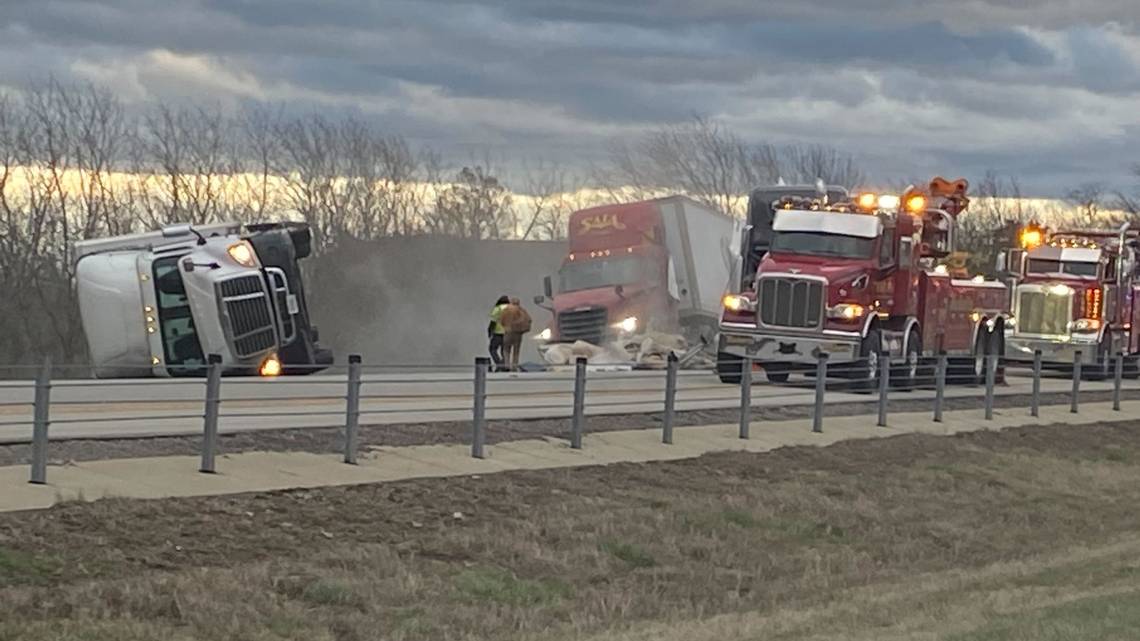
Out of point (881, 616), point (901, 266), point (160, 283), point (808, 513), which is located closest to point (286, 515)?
point (881, 616)

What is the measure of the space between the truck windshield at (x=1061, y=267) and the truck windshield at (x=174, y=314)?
24714mm

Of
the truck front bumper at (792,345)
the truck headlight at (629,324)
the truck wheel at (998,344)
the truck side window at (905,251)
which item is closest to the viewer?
Result: the truck front bumper at (792,345)

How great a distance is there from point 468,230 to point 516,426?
179 ft

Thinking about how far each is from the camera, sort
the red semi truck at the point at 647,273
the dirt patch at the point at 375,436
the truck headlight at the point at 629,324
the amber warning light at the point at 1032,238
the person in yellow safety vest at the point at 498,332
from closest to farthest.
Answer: the dirt patch at the point at 375,436
the person in yellow safety vest at the point at 498,332
the truck headlight at the point at 629,324
the red semi truck at the point at 647,273
the amber warning light at the point at 1032,238

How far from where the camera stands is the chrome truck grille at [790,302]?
33531 millimetres

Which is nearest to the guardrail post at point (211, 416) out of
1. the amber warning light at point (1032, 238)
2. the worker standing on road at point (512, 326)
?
the worker standing on road at point (512, 326)

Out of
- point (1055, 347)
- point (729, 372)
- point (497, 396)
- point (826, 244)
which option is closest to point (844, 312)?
point (826, 244)

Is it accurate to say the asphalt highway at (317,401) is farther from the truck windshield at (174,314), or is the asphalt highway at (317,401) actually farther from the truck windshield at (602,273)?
the truck windshield at (602,273)

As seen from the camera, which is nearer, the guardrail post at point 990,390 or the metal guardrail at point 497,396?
the metal guardrail at point 497,396

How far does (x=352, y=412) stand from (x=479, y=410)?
1.84m

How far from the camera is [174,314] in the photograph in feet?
98.0

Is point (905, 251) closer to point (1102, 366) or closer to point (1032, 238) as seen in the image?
point (1102, 366)

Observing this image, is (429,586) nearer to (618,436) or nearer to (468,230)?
(618,436)

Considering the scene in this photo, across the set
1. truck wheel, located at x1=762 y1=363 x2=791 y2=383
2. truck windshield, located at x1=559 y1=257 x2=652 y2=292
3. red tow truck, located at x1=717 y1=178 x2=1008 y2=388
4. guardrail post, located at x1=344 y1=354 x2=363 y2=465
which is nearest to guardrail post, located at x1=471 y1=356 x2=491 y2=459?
guardrail post, located at x1=344 y1=354 x2=363 y2=465
